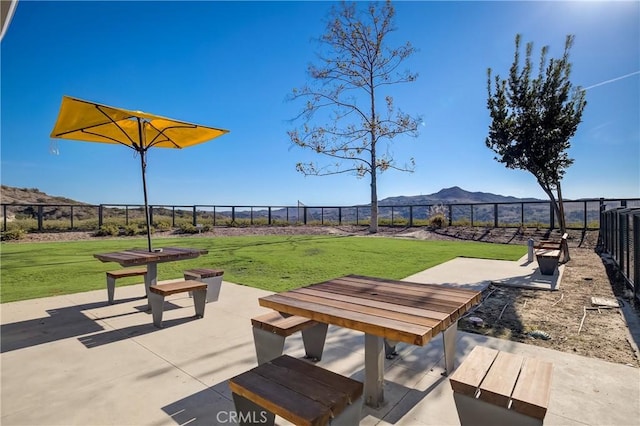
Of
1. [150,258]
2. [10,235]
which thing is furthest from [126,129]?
[10,235]

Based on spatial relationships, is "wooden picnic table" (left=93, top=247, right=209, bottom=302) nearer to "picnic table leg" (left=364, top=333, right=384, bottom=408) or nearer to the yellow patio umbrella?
the yellow patio umbrella

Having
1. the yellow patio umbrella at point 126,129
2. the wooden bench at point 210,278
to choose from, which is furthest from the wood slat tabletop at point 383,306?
the yellow patio umbrella at point 126,129

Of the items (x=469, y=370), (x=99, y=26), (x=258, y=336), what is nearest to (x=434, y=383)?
(x=469, y=370)

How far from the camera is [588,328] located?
11.2 ft

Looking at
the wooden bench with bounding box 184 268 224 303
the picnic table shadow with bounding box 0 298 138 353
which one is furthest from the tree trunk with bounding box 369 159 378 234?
the picnic table shadow with bounding box 0 298 138 353

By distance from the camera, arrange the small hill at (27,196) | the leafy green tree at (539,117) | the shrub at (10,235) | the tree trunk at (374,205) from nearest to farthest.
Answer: the leafy green tree at (539,117) → the shrub at (10,235) → the tree trunk at (374,205) → the small hill at (27,196)

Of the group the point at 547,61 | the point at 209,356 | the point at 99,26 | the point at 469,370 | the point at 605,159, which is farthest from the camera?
the point at 605,159

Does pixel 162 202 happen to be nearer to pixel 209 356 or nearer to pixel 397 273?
pixel 397 273

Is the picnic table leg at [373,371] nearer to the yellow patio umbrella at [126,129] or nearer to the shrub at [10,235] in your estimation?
the yellow patio umbrella at [126,129]

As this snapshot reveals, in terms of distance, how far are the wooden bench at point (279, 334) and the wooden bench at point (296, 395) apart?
0.48 meters

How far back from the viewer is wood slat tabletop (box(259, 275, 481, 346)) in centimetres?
161

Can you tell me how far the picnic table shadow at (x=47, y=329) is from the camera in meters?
3.06

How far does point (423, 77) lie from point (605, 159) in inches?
345

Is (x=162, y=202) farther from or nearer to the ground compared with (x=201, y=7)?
nearer to the ground
